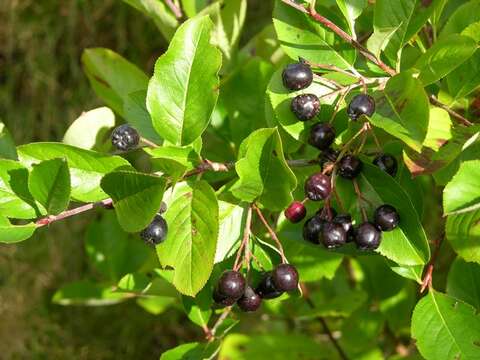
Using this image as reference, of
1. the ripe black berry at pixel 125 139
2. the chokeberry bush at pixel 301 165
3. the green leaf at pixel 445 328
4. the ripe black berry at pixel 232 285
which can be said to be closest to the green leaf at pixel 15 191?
the chokeberry bush at pixel 301 165

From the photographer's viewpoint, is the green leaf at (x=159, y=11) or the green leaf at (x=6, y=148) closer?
the green leaf at (x=6, y=148)

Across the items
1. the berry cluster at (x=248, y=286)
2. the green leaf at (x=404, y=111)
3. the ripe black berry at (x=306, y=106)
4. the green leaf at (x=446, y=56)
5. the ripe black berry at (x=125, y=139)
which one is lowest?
the berry cluster at (x=248, y=286)

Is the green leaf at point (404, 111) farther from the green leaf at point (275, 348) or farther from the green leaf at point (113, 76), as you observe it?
the green leaf at point (275, 348)

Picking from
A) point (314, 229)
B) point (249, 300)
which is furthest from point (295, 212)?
point (249, 300)

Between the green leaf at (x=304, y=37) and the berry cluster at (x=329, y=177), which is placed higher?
the green leaf at (x=304, y=37)

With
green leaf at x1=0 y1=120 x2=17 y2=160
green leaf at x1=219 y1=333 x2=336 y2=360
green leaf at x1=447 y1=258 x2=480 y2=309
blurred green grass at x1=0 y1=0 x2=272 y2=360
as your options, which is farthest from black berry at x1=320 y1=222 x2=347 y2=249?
blurred green grass at x1=0 y1=0 x2=272 y2=360

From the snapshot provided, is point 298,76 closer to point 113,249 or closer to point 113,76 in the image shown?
point 113,76

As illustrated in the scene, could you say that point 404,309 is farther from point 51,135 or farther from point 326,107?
point 51,135
